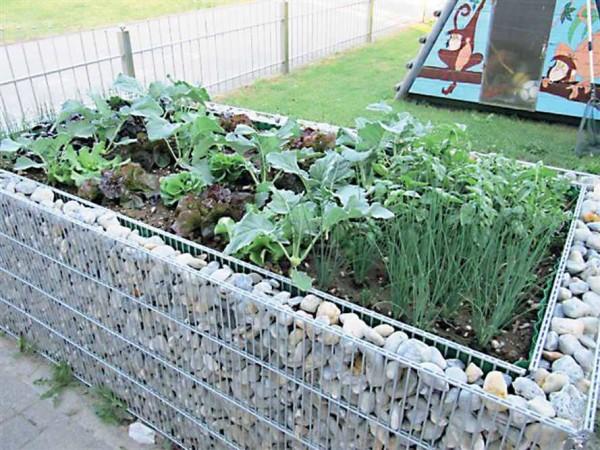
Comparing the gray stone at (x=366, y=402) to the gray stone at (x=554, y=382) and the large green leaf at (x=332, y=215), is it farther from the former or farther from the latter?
the large green leaf at (x=332, y=215)

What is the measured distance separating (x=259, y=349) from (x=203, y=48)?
746cm

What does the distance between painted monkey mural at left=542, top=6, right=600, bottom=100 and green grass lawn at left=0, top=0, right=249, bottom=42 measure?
8.35m

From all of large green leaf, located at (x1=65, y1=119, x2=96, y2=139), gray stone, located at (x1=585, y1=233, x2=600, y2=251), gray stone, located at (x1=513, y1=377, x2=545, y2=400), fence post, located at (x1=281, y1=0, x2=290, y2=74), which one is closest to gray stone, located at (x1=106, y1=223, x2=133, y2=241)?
large green leaf, located at (x1=65, y1=119, x2=96, y2=139)

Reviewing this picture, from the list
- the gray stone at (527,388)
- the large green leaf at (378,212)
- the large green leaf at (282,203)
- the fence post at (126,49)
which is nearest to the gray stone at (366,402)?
the gray stone at (527,388)

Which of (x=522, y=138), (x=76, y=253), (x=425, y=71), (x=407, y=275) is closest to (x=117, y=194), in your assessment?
(x=76, y=253)

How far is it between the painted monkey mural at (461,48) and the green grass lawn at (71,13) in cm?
738

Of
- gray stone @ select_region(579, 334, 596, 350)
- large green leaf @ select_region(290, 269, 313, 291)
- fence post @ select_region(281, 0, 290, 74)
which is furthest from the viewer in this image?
fence post @ select_region(281, 0, 290, 74)

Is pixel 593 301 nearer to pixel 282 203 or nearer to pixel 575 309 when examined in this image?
pixel 575 309

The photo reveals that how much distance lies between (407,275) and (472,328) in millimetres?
253

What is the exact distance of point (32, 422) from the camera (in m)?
2.14

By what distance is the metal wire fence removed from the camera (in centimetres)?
594

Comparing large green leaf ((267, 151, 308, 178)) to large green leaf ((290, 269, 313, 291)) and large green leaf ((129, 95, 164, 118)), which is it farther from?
large green leaf ((129, 95, 164, 118))

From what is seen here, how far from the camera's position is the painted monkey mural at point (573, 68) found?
4.89 meters

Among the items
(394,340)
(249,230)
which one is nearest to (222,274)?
(249,230)
